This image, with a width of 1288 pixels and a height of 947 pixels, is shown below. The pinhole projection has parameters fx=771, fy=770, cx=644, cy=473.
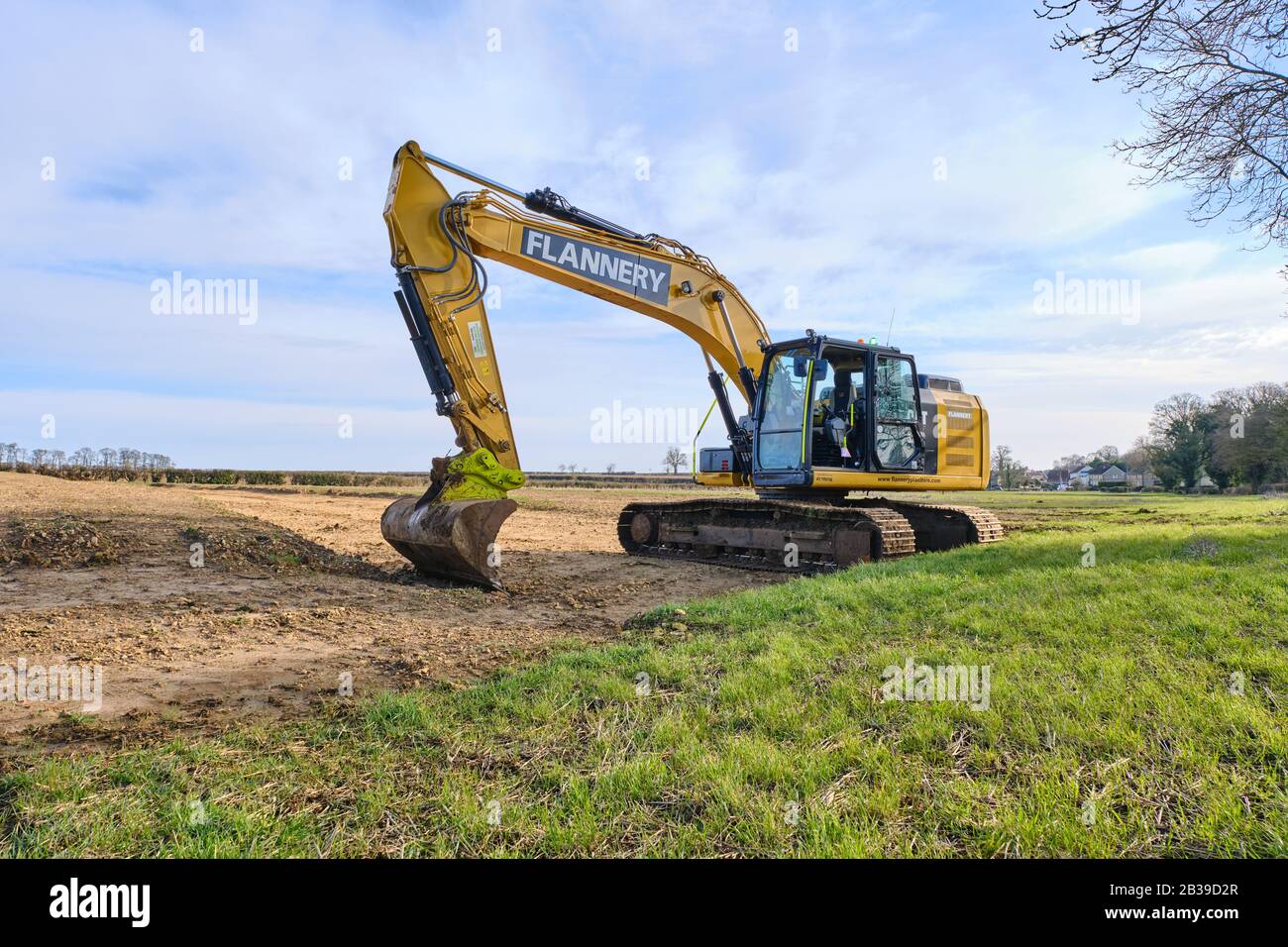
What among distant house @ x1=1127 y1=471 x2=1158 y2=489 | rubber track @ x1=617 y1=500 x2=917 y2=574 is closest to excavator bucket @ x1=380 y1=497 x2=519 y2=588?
rubber track @ x1=617 y1=500 x2=917 y2=574

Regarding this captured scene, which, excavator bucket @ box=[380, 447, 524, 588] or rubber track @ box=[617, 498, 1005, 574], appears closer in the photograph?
excavator bucket @ box=[380, 447, 524, 588]

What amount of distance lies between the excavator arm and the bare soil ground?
0.71 m

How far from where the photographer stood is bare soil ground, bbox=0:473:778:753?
15.6 ft

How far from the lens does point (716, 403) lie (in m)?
A: 12.9

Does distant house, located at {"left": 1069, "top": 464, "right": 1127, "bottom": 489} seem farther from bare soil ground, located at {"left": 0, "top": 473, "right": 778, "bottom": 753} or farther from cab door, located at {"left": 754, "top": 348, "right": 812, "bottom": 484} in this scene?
bare soil ground, located at {"left": 0, "top": 473, "right": 778, "bottom": 753}

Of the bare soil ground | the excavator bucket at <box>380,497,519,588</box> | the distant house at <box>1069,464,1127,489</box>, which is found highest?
the distant house at <box>1069,464,1127,489</box>

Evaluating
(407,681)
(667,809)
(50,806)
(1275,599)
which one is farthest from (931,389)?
(50,806)

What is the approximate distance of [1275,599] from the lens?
17.0 ft

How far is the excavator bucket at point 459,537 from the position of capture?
895 cm

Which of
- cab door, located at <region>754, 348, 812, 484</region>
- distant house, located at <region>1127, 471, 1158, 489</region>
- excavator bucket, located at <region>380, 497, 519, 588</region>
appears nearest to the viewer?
excavator bucket, located at <region>380, 497, 519, 588</region>

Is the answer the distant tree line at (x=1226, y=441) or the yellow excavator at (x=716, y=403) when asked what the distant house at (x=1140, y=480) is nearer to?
the distant tree line at (x=1226, y=441)

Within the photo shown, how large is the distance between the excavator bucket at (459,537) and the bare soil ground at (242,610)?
0.27 metres

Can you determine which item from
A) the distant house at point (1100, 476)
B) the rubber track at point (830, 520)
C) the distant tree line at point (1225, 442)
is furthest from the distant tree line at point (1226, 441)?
the rubber track at point (830, 520)

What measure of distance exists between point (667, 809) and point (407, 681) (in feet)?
8.60
